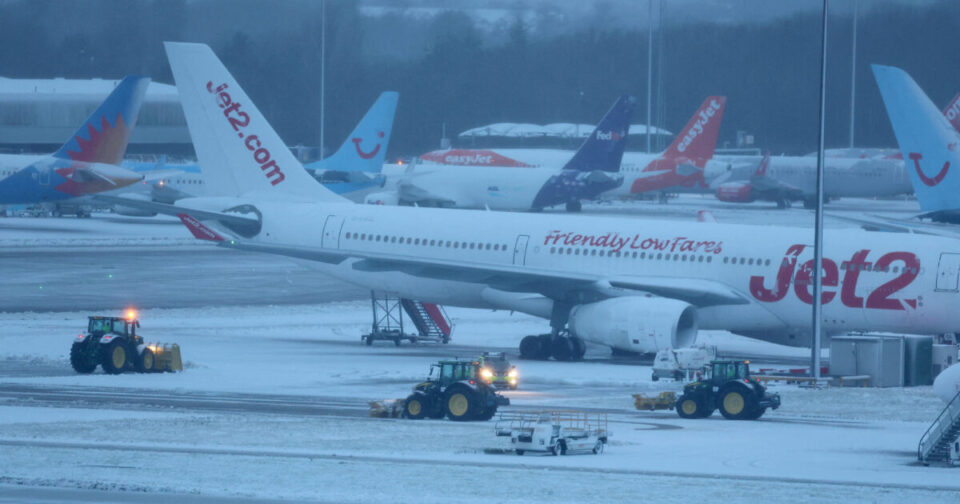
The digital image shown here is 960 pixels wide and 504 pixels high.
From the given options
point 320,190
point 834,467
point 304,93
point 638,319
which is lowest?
point 834,467

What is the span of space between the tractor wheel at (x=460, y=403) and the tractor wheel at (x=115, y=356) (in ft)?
32.5

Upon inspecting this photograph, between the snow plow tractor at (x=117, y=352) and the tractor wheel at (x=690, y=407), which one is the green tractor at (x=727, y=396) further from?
the snow plow tractor at (x=117, y=352)

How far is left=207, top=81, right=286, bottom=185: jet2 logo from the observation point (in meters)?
42.3

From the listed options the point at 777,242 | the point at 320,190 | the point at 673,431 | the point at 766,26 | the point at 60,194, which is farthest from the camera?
the point at 766,26

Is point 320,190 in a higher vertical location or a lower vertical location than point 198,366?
higher

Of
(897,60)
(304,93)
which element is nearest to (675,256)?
(304,93)

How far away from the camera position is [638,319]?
3459cm

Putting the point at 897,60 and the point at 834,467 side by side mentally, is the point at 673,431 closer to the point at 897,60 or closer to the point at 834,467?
the point at 834,467

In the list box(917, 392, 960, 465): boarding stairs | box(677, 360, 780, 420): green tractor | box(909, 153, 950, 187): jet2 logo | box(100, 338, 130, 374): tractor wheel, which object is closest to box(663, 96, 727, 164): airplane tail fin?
box(909, 153, 950, 187): jet2 logo

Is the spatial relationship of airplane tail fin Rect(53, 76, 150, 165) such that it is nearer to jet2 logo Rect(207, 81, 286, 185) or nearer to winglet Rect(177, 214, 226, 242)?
jet2 logo Rect(207, 81, 286, 185)

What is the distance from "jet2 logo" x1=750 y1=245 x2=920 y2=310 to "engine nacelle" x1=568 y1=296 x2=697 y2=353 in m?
2.26

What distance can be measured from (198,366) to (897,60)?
289 feet

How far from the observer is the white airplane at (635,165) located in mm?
91625

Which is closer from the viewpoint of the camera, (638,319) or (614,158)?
(638,319)
